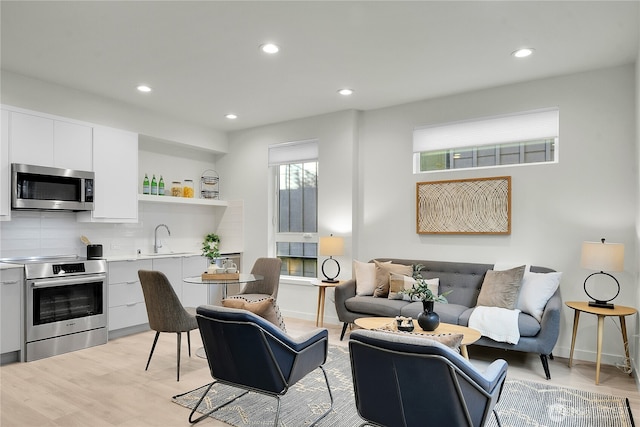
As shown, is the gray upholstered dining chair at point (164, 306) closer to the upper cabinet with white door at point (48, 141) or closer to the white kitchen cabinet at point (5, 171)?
the white kitchen cabinet at point (5, 171)

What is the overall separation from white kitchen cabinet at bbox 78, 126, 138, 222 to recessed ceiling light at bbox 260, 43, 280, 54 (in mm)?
2435

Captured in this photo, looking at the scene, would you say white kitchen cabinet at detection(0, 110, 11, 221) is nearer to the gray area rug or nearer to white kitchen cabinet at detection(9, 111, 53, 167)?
white kitchen cabinet at detection(9, 111, 53, 167)

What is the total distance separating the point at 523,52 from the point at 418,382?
3066 millimetres

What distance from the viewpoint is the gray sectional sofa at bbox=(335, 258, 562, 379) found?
3539mm

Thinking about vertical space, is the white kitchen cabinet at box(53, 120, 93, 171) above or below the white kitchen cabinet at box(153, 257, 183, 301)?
above

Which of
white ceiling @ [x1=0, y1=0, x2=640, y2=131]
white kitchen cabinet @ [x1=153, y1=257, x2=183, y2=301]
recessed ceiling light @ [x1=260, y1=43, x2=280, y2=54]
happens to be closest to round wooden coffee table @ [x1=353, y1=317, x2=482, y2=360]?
white ceiling @ [x1=0, y1=0, x2=640, y2=131]

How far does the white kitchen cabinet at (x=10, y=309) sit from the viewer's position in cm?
381

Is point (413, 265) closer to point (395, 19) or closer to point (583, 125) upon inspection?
point (583, 125)

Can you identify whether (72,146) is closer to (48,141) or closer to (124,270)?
(48,141)

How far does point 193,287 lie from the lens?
5.74 metres

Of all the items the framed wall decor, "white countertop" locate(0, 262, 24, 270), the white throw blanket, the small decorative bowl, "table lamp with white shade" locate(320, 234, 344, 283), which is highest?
the framed wall decor

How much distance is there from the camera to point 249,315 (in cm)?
240

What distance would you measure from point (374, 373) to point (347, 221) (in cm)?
347

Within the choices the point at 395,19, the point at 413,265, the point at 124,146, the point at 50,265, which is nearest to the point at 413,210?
the point at 413,265
